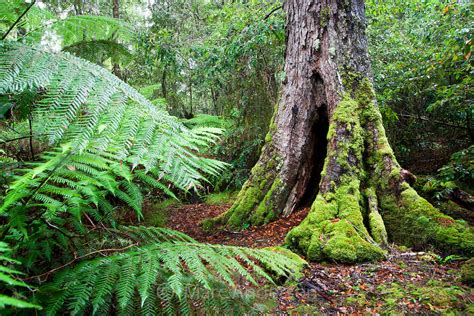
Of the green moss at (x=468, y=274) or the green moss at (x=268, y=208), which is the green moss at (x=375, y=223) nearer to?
the green moss at (x=468, y=274)

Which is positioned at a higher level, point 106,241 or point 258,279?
point 106,241

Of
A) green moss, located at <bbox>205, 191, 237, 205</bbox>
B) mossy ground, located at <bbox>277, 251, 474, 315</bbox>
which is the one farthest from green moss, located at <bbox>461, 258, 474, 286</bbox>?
green moss, located at <bbox>205, 191, 237, 205</bbox>

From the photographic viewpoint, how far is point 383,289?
279 centimetres

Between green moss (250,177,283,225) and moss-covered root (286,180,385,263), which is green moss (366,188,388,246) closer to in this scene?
moss-covered root (286,180,385,263)

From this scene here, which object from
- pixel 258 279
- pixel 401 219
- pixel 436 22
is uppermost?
pixel 436 22

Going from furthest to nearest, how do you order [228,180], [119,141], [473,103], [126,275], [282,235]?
[228,180], [473,103], [282,235], [126,275], [119,141]

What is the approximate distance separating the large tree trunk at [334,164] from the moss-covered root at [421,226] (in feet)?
0.04

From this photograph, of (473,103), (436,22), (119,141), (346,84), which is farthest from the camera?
(436,22)

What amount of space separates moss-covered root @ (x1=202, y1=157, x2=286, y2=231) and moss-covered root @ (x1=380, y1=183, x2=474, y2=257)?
5.19ft

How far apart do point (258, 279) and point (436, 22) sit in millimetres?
7450

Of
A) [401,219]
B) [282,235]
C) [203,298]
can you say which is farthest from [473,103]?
[203,298]

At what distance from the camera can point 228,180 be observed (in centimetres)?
802

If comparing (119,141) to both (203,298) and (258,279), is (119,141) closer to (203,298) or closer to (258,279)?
(203,298)

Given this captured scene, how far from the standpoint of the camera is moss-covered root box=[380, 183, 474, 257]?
3.50 metres
